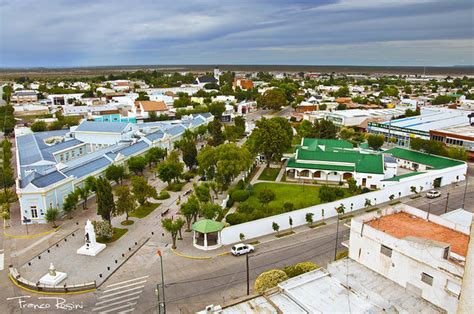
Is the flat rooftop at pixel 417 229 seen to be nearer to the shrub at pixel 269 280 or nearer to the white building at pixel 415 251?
the white building at pixel 415 251

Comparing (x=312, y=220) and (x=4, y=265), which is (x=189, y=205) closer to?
(x=312, y=220)

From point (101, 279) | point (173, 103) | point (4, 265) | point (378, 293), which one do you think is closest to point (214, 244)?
point (101, 279)

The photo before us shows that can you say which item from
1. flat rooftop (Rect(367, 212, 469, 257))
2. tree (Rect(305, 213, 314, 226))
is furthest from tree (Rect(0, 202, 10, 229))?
flat rooftop (Rect(367, 212, 469, 257))

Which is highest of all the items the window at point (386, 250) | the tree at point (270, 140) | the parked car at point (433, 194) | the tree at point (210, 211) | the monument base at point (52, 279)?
the tree at point (270, 140)

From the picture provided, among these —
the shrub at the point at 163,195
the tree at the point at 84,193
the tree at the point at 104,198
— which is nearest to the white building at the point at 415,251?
the tree at the point at 104,198

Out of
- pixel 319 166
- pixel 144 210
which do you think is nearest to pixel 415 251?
pixel 144 210

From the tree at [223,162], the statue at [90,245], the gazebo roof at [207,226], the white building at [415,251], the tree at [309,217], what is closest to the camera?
the white building at [415,251]

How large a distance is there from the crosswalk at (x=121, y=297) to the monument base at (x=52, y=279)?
3121 mm

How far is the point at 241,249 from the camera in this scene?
84.3 ft

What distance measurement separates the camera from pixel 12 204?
118 feet

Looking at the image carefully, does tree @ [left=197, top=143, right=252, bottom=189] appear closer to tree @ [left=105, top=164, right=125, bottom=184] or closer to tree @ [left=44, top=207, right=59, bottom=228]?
tree @ [left=105, top=164, right=125, bottom=184]

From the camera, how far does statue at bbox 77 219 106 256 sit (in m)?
26.0

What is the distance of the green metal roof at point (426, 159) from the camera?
139 feet

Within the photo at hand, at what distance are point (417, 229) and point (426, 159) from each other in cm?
2637
